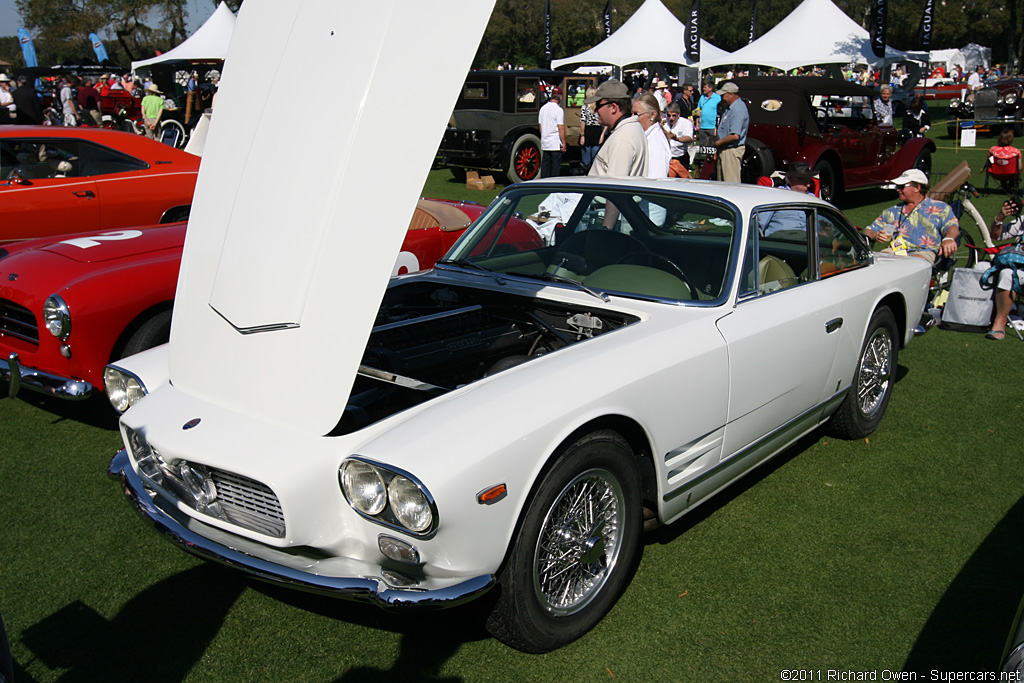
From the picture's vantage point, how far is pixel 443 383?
3.42 meters

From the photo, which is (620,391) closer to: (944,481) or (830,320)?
(830,320)

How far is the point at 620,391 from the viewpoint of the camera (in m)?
2.75

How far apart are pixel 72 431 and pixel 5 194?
3.04 m

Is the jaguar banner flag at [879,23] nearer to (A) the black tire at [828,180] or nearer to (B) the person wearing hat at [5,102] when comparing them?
(A) the black tire at [828,180]

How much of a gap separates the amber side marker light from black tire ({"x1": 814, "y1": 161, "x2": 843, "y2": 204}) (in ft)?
34.2

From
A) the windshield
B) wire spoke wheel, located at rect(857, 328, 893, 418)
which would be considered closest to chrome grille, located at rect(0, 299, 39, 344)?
the windshield

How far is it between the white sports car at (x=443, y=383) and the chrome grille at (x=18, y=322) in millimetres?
1632

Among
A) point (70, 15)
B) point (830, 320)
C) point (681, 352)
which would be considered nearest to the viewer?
point (681, 352)

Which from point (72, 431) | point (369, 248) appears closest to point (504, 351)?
point (369, 248)

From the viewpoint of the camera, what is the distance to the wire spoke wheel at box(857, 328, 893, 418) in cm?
441

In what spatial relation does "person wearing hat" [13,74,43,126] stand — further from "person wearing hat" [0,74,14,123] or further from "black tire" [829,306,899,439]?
"black tire" [829,306,899,439]

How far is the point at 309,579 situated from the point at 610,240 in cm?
224

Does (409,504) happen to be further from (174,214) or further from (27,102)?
(27,102)

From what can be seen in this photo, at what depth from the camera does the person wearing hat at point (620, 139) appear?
20.4 ft
